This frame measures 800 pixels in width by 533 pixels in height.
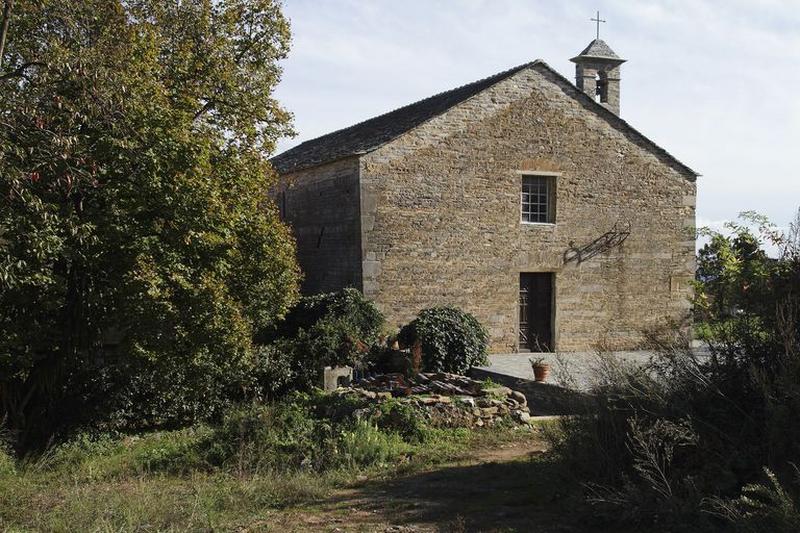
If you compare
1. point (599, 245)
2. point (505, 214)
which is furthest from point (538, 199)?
point (599, 245)

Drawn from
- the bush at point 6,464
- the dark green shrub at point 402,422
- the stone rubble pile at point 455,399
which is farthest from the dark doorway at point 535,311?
the bush at point 6,464

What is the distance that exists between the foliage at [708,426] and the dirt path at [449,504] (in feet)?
2.00

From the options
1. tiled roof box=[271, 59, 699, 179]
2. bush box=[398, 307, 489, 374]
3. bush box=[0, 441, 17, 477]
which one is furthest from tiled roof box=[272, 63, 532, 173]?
bush box=[0, 441, 17, 477]

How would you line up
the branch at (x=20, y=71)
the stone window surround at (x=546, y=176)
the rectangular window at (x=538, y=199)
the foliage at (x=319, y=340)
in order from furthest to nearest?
1. the rectangular window at (x=538, y=199)
2. the stone window surround at (x=546, y=176)
3. the foliage at (x=319, y=340)
4. the branch at (x=20, y=71)

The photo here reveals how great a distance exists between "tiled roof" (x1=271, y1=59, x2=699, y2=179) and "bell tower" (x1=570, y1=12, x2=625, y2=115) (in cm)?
222

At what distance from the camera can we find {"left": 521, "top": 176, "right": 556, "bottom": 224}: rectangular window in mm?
Result: 20344

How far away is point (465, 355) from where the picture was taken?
16.9 meters

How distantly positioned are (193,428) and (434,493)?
6.12m

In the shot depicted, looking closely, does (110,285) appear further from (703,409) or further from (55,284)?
(703,409)

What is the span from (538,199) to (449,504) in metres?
13.3

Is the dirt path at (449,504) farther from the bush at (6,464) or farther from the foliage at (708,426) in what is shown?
the bush at (6,464)

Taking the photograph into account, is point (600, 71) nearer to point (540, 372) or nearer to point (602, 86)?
point (602, 86)

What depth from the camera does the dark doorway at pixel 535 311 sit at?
20219 millimetres

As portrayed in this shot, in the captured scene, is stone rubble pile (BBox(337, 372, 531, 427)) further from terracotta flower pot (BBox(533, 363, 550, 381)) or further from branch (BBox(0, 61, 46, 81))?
branch (BBox(0, 61, 46, 81))
